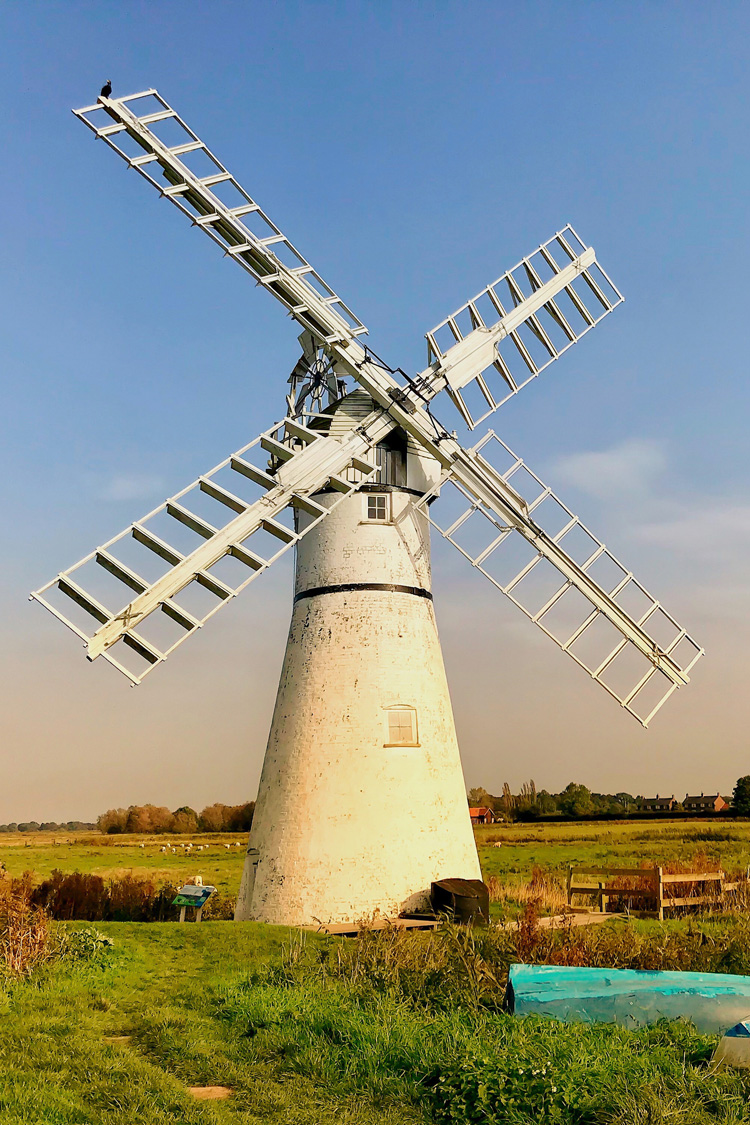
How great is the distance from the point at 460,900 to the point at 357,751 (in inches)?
114

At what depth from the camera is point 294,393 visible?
1817cm

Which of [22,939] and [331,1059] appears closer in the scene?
[331,1059]

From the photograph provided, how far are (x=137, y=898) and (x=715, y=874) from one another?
11.5 m

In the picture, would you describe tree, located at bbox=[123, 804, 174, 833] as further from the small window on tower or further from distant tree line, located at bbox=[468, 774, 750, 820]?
the small window on tower

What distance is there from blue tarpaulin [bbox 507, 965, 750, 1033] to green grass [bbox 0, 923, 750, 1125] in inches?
9.5

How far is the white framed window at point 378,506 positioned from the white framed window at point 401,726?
11.3ft

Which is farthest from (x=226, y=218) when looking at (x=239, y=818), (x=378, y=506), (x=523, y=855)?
(x=239, y=818)

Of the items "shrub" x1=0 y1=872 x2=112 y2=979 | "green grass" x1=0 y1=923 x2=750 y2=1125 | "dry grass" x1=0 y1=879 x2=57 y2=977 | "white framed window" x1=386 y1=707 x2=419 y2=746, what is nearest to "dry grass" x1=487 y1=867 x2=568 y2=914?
"white framed window" x1=386 y1=707 x2=419 y2=746

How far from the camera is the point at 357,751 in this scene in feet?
49.9

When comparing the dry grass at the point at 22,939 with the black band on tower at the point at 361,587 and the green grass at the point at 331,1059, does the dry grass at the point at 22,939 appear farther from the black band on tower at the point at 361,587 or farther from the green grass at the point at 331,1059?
the black band on tower at the point at 361,587

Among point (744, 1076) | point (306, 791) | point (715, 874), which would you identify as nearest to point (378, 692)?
point (306, 791)

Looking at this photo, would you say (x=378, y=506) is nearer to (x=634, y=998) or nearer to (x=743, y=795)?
(x=634, y=998)

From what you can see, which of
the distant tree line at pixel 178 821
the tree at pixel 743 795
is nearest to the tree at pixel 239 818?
the distant tree line at pixel 178 821

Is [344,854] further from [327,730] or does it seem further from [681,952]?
[681,952]
